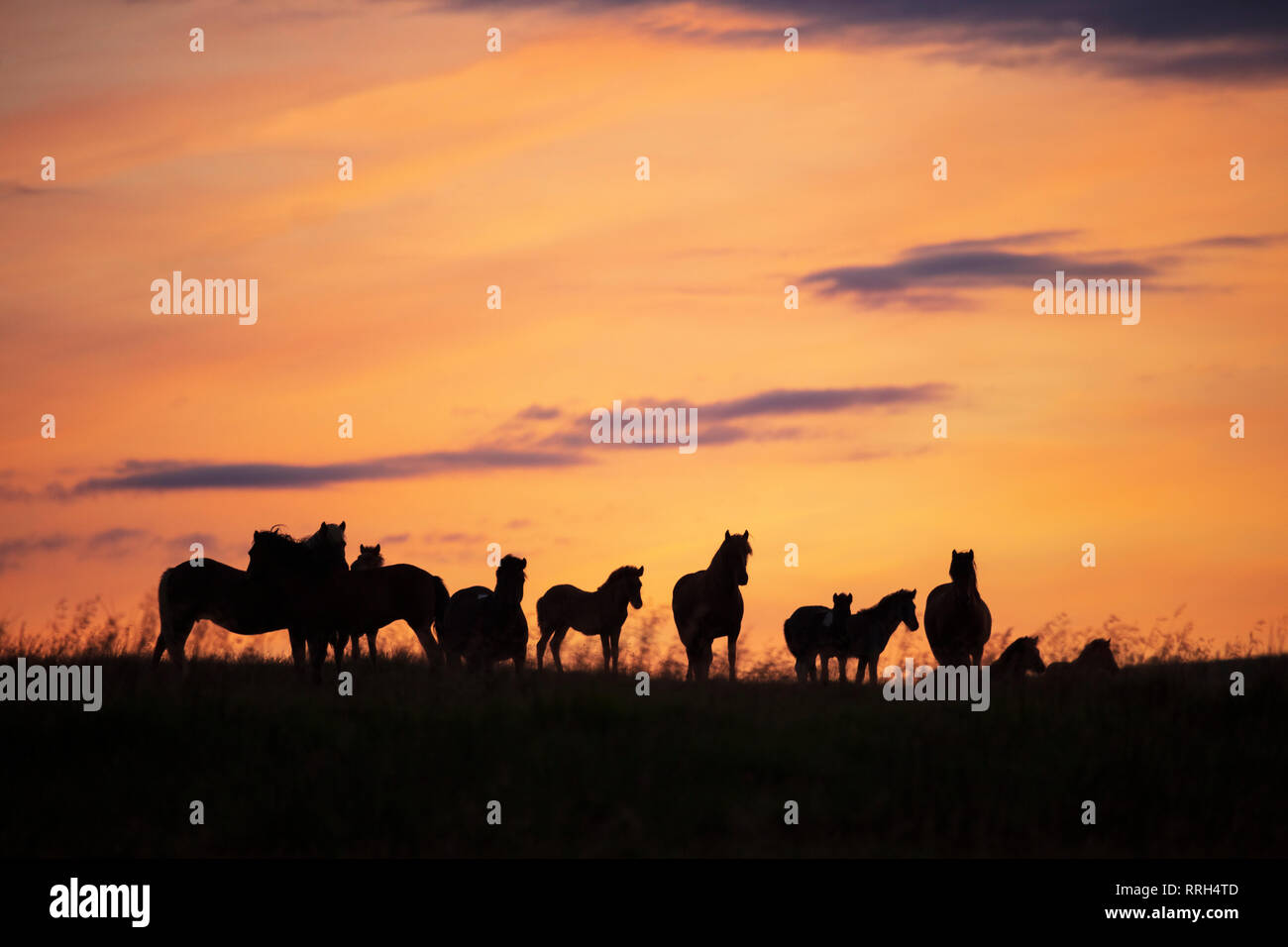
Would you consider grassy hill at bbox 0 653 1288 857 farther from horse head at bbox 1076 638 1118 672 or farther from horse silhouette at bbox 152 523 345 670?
horse head at bbox 1076 638 1118 672

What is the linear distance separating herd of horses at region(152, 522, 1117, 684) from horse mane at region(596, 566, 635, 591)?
0.49 m

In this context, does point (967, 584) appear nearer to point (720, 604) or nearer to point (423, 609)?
point (720, 604)

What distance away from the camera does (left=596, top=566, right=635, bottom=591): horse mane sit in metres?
24.7

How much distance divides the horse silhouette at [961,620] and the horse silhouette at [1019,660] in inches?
24.5

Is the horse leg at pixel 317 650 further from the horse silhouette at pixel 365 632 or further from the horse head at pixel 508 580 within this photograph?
the horse head at pixel 508 580

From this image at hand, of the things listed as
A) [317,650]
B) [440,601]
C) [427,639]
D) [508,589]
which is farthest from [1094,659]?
[317,650]

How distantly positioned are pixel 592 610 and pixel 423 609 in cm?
505

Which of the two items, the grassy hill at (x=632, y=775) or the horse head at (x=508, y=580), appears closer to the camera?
the grassy hill at (x=632, y=775)

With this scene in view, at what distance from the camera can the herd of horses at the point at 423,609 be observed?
19578 mm

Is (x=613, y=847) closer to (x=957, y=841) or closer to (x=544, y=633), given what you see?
(x=957, y=841)

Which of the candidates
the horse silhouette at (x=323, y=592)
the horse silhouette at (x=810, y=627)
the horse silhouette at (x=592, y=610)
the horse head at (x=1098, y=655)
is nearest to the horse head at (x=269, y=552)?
the horse silhouette at (x=323, y=592)

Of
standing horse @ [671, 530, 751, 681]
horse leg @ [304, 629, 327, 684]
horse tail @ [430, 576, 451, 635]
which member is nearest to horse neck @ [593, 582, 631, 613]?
standing horse @ [671, 530, 751, 681]

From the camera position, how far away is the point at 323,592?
19.5m
